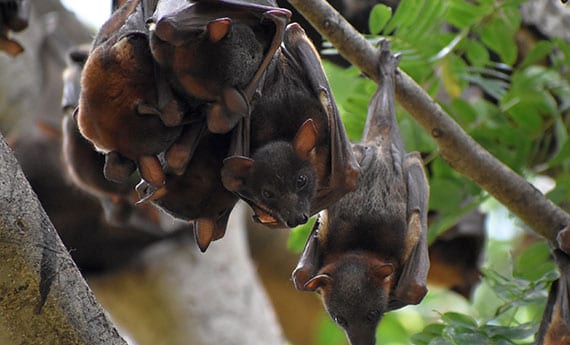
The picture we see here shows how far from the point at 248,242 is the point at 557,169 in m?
3.84

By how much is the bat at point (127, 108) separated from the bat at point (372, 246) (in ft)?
2.89

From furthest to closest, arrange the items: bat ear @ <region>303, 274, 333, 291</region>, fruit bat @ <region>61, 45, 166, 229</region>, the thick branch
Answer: fruit bat @ <region>61, 45, 166, 229</region>
the thick branch
bat ear @ <region>303, 274, 333, 291</region>

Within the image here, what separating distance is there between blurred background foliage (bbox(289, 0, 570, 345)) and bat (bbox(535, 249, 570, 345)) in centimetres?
6

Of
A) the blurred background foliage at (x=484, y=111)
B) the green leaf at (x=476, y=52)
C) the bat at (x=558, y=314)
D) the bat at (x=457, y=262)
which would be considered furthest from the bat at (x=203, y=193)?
the bat at (x=457, y=262)

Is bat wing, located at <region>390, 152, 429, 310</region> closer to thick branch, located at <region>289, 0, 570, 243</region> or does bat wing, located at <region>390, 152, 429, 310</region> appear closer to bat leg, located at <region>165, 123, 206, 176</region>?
thick branch, located at <region>289, 0, 570, 243</region>

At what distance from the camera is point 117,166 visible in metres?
2.33

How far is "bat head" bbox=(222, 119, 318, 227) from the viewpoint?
2504mm

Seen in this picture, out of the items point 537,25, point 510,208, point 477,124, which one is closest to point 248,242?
point 537,25

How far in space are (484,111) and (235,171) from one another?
2498 mm

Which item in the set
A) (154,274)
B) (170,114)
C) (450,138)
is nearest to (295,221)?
(170,114)

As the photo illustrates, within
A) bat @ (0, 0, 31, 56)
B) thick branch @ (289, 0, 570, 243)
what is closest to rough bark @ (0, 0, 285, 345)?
bat @ (0, 0, 31, 56)

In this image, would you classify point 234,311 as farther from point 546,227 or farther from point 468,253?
point 546,227

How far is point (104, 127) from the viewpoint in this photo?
7.45 feet

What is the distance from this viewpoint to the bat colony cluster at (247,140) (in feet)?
7.47
